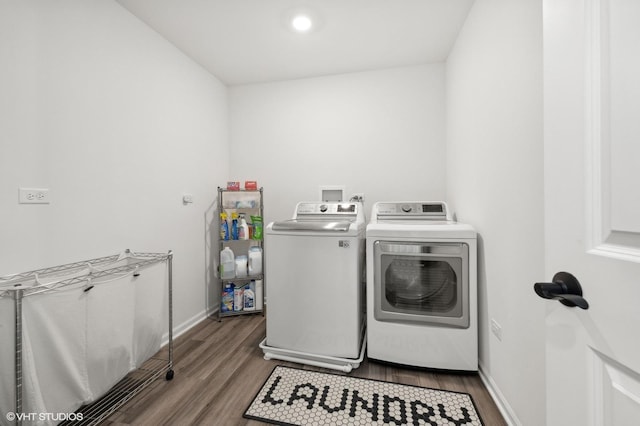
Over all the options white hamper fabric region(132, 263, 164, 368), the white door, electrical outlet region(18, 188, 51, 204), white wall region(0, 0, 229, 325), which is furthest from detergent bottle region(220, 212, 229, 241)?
the white door

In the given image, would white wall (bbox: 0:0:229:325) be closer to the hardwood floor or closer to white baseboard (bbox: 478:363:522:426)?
the hardwood floor

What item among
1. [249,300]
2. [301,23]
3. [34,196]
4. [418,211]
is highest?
[301,23]

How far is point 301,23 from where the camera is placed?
6.37 ft

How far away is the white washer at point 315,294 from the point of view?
1757 mm

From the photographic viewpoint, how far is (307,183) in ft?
9.19

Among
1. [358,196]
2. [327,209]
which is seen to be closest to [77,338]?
[327,209]

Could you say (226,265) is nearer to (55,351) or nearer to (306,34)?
(55,351)

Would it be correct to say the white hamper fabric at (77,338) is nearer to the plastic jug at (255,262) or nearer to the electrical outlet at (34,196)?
the electrical outlet at (34,196)

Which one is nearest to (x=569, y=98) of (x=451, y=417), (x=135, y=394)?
(x=451, y=417)

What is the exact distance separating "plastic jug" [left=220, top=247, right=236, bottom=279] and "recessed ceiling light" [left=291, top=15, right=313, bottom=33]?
2016 mm

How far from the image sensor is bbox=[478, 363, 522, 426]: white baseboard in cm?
125

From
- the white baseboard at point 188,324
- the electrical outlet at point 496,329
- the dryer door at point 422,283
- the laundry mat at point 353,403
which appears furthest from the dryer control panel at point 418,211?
the white baseboard at point 188,324

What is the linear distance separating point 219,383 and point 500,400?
Result: 1609 millimetres

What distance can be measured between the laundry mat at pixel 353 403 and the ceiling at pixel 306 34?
8.15 ft
